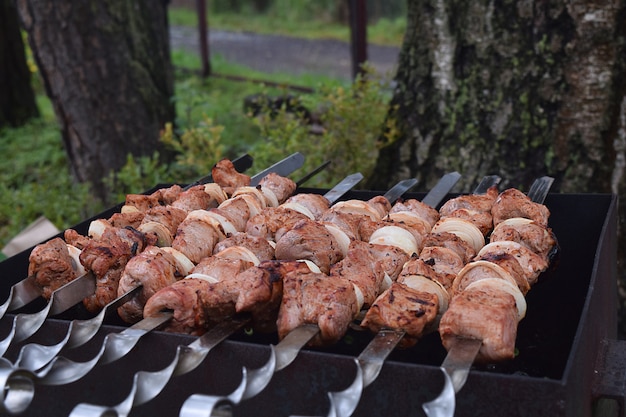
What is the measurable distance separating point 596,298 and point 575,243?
641 millimetres

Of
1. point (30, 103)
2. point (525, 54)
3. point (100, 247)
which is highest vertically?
point (525, 54)

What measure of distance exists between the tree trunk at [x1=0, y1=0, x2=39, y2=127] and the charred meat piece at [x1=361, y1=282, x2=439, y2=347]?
8124 millimetres

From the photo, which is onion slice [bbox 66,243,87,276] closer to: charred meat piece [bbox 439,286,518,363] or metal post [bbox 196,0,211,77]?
charred meat piece [bbox 439,286,518,363]

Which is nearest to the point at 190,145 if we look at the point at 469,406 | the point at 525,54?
the point at 525,54

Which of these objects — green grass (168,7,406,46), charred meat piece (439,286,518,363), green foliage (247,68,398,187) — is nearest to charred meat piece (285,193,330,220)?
charred meat piece (439,286,518,363)

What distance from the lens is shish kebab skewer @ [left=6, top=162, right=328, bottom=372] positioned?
1.44 metres

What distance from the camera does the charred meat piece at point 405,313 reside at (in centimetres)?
157

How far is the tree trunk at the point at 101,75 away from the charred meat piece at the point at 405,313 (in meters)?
4.18

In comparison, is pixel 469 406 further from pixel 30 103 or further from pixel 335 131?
pixel 30 103

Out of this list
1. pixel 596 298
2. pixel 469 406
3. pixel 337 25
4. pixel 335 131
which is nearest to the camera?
pixel 469 406

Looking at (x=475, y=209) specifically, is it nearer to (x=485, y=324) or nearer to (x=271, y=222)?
(x=271, y=222)

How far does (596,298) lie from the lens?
1763 mm

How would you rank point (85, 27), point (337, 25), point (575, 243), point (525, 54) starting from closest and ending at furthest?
point (575, 243) < point (525, 54) < point (85, 27) < point (337, 25)

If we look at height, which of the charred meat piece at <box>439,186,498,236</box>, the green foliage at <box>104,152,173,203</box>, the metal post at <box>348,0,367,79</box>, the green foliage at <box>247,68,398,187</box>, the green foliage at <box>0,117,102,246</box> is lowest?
the green foliage at <box>0,117,102,246</box>
